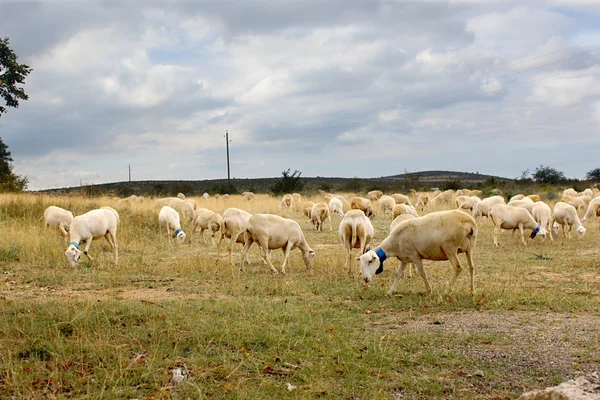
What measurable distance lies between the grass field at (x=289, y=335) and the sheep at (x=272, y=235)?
80 centimetres

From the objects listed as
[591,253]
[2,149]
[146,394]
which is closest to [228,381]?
[146,394]

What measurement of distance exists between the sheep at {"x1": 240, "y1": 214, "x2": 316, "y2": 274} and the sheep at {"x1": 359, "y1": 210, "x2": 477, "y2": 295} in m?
3.19

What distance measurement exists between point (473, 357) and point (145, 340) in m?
3.82

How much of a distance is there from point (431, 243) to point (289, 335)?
3.84 meters

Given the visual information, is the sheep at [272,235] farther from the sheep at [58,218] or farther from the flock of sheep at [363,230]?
the sheep at [58,218]

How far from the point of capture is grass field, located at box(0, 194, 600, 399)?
5465mm

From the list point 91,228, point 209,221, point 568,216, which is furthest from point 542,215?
point 91,228

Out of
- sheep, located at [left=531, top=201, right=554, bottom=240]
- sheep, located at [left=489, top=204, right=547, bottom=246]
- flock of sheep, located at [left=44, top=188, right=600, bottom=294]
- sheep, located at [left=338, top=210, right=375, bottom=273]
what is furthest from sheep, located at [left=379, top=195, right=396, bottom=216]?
sheep, located at [left=338, top=210, right=375, bottom=273]

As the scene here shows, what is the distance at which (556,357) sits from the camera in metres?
6.12

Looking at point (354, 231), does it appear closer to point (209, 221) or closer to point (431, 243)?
point (431, 243)

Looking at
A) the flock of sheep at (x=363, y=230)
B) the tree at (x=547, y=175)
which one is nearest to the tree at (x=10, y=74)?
the flock of sheep at (x=363, y=230)

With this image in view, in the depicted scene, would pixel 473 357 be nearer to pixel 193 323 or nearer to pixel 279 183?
pixel 193 323

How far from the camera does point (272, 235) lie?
1312 centimetres

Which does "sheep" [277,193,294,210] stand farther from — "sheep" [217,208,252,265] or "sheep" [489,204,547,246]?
"sheep" [217,208,252,265]
